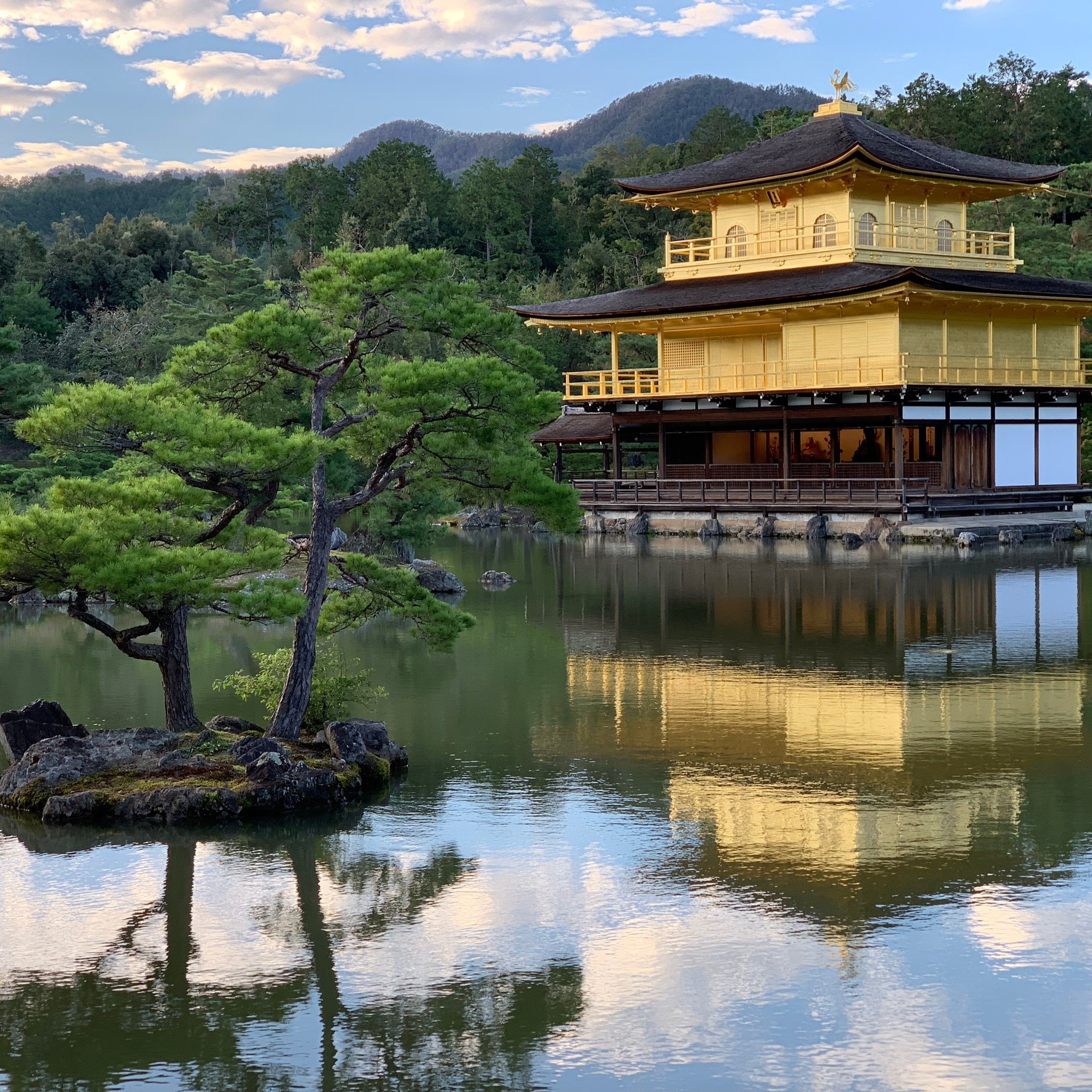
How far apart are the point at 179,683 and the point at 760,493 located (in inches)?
1153

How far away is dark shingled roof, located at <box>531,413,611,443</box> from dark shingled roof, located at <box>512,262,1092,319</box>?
354 cm

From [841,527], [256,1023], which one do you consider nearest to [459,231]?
[841,527]

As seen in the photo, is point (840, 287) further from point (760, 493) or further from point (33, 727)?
point (33, 727)

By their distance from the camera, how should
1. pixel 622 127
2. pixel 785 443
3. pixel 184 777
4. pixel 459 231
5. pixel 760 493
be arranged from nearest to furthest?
pixel 184 777, pixel 785 443, pixel 760 493, pixel 459 231, pixel 622 127

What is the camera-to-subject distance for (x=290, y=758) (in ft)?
43.6

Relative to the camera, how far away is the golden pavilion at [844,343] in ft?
131

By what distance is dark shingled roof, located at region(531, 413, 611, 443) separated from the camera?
153 feet

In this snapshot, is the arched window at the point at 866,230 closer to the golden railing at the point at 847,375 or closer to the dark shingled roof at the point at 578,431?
the golden railing at the point at 847,375

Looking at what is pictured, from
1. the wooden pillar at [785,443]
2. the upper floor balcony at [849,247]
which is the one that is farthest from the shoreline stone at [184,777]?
the upper floor balcony at [849,247]

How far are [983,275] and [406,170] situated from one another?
164 ft

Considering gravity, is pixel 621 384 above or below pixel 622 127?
below

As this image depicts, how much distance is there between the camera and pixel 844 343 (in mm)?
41250

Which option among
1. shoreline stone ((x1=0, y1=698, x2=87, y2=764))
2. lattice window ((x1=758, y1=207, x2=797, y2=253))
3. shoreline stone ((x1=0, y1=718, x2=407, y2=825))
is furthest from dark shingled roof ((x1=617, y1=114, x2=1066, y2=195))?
shoreline stone ((x1=0, y1=698, x2=87, y2=764))

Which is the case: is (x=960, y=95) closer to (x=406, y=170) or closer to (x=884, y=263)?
(x=406, y=170)
